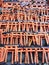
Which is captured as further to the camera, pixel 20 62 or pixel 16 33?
pixel 16 33

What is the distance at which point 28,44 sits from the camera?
10789 millimetres

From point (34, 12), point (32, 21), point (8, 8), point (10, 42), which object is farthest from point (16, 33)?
point (8, 8)

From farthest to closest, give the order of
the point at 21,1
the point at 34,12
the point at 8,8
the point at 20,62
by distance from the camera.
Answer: the point at 21,1, the point at 8,8, the point at 34,12, the point at 20,62

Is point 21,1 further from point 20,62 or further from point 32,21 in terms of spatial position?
point 20,62

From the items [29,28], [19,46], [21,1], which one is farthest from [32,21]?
[21,1]

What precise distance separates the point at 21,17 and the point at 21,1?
11.6 ft

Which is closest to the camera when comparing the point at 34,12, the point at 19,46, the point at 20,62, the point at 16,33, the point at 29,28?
the point at 20,62

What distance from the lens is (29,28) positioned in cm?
1214

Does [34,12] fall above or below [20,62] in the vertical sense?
above

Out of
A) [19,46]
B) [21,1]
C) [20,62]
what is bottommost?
[20,62]

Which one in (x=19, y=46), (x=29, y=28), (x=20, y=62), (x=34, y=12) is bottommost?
(x=20, y=62)

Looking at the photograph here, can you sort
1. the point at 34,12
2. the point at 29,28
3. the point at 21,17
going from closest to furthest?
the point at 29,28, the point at 21,17, the point at 34,12

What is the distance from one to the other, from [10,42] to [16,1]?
21.3 feet

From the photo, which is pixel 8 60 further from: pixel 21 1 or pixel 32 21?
pixel 21 1
